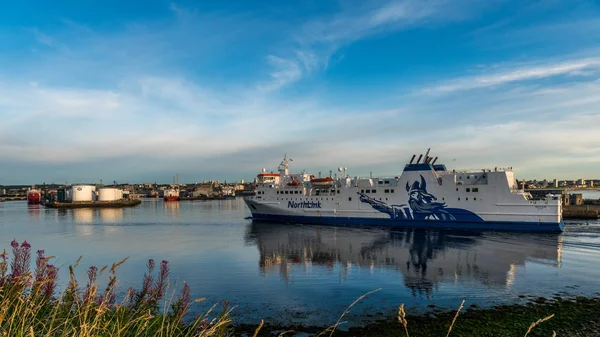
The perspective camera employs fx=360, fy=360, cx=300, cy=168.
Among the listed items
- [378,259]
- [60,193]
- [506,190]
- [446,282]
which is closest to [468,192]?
[506,190]

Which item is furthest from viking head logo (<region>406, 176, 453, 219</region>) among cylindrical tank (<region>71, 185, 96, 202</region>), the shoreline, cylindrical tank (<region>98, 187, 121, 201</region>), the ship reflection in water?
cylindrical tank (<region>71, 185, 96, 202</region>)

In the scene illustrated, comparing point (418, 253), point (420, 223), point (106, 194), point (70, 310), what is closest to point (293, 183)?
point (420, 223)

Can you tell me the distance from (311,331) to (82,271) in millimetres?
14127

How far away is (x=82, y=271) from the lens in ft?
61.7

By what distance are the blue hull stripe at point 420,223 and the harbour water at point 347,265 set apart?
179 cm

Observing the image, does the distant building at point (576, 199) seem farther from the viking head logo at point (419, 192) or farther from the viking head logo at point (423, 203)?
the viking head logo at point (419, 192)

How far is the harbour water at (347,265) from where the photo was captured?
45.4 ft

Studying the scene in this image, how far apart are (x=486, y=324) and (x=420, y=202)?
2585cm

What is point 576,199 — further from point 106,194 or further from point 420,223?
point 106,194

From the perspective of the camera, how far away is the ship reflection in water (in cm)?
1812

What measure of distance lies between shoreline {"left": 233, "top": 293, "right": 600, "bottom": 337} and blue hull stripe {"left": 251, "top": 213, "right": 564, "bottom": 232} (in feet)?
70.2

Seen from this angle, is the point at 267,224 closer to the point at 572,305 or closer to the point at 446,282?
the point at 446,282

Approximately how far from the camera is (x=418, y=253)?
78.9 feet

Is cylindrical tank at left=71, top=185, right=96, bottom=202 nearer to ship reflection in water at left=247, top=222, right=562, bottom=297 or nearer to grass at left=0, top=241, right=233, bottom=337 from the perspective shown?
ship reflection in water at left=247, top=222, right=562, bottom=297
